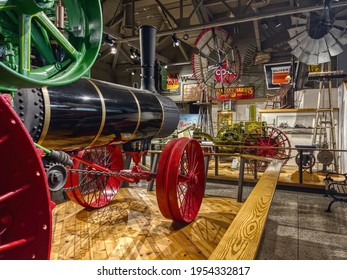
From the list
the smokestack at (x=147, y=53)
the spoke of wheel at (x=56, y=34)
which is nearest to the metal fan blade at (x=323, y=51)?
the smokestack at (x=147, y=53)

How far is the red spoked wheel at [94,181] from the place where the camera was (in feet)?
9.76

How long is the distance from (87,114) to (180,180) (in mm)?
1282

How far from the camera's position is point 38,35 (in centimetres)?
113

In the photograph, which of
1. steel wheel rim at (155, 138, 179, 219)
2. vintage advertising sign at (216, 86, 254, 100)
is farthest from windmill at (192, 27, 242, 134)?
steel wheel rim at (155, 138, 179, 219)

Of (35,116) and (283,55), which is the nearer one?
(35,116)

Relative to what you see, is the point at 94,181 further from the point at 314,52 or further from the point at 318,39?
the point at 318,39

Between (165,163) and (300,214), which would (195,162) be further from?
(300,214)

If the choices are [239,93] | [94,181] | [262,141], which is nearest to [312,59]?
[262,141]

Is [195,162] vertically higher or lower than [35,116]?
lower

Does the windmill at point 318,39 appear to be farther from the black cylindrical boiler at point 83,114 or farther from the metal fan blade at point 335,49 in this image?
the black cylindrical boiler at point 83,114

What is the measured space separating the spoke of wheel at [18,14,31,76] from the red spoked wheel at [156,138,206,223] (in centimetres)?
169

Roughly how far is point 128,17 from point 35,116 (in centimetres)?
905

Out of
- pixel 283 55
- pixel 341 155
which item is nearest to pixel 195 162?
pixel 341 155

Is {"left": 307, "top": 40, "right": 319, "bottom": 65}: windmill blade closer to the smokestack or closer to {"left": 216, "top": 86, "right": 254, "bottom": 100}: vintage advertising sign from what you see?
the smokestack
